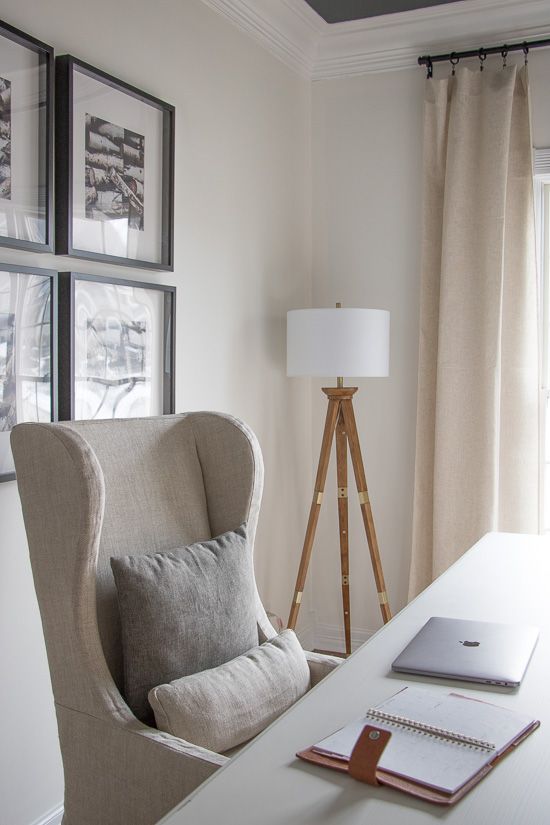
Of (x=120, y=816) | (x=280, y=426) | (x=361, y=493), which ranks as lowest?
(x=120, y=816)

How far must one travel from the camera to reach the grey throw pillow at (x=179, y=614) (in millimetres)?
1757

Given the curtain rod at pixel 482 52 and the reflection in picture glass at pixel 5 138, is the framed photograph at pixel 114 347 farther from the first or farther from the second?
the curtain rod at pixel 482 52

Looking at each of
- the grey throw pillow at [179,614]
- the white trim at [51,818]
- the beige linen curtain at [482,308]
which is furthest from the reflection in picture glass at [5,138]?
the beige linen curtain at [482,308]

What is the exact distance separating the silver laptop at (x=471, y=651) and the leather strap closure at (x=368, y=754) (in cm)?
39

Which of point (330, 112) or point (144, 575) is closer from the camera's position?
point (144, 575)

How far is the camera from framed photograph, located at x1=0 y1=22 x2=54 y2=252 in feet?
6.76

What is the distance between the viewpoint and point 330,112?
3.85 metres

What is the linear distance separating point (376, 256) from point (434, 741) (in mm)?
2884

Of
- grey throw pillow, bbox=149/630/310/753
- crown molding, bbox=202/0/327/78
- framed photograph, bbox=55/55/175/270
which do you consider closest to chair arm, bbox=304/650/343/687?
grey throw pillow, bbox=149/630/310/753

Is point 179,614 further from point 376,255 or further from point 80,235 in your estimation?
point 376,255

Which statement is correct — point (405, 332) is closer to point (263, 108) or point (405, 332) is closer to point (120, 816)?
point (263, 108)

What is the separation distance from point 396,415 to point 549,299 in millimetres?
826

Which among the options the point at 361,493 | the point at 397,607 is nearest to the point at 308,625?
the point at 397,607

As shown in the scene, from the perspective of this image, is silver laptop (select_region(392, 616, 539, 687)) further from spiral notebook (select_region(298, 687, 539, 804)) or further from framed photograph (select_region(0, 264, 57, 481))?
framed photograph (select_region(0, 264, 57, 481))
